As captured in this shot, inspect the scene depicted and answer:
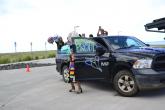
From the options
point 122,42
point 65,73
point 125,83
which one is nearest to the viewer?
point 125,83

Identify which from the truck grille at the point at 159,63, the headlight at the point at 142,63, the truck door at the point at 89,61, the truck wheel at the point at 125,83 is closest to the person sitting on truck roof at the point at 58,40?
the truck door at the point at 89,61

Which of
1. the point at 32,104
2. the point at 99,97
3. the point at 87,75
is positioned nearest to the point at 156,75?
the point at 99,97

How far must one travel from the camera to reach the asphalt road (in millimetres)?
8609

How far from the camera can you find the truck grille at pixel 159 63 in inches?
356

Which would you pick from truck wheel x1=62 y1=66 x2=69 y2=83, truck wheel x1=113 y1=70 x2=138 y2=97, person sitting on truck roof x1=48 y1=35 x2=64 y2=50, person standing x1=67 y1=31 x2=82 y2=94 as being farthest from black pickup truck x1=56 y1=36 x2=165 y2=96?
person sitting on truck roof x1=48 y1=35 x2=64 y2=50

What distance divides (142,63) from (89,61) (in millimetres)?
2088

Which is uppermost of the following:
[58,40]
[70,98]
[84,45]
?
[58,40]

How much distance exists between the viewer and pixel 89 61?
1067 centimetres

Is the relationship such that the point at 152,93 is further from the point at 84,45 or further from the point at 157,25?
the point at 157,25

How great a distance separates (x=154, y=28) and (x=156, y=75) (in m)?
6.86

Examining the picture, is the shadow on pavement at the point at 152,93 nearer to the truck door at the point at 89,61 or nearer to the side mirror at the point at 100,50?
the truck door at the point at 89,61

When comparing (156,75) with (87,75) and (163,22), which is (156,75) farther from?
(163,22)

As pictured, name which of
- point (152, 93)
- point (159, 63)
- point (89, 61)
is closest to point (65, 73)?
point (89, 61)

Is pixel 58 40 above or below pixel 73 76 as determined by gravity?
above
